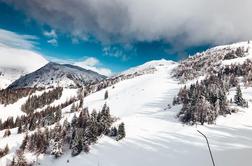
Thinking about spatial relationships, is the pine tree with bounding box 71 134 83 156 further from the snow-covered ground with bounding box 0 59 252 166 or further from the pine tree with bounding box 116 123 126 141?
the pine tree with bounding box 116 123 126 141

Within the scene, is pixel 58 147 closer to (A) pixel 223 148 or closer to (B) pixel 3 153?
(B) pixel 3 153

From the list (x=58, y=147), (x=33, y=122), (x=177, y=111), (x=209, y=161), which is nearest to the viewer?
(x=209, y=161)

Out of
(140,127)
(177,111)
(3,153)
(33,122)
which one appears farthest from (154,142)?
(33,122)

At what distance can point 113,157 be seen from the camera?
236 ft

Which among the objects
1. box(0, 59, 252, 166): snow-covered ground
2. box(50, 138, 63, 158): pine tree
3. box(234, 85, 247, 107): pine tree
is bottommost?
box(50, 138, 63, 158): pine tree

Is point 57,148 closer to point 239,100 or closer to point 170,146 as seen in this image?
point 170,146

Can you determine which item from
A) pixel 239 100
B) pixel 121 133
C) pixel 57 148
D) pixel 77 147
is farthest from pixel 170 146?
pixel 57 148

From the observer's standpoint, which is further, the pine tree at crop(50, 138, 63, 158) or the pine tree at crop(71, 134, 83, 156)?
the pine tree at crop(50, 138, 63, 158)

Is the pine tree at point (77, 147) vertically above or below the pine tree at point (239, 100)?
below

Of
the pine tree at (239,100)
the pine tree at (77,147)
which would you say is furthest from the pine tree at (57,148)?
the pine tree at (239,100)

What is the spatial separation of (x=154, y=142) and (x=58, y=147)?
3097 cm

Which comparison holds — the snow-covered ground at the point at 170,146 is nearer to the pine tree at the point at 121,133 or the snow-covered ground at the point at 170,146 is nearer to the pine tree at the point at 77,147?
the pine tree at the point at 121,133

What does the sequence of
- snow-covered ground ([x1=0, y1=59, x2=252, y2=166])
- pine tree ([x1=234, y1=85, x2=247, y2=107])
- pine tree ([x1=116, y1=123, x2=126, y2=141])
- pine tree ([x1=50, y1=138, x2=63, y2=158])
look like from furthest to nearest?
1. pine tree ([x1=234, y1=85, x2=247, y2=107])
2. pine tree ([x1=50, y1=138, x2=63, y2=158])
3. pine tree ([x1=116, y1=123, x2=126, y2=141])
4. snow-covered ground ([x1=0, y1=59, x2=252, y2=166])

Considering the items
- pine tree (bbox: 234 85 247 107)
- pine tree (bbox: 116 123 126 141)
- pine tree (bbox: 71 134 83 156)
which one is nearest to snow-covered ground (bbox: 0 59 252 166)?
pine tree (bbox: 116 123 126 141)
